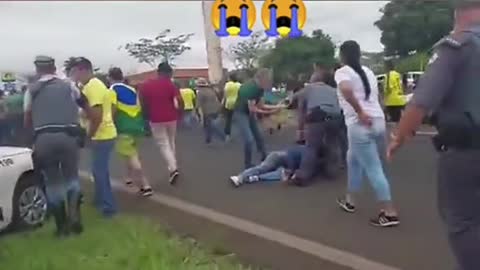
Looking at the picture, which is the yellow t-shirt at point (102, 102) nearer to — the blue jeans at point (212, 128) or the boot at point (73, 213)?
the boot at point (73, 213)

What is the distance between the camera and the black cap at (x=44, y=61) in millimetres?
6908

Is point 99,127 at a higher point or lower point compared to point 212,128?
higher

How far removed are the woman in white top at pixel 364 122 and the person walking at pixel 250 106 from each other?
148 inches

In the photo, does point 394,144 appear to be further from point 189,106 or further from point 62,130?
point 189,106

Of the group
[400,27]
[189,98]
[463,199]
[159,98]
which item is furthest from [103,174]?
[400,27]

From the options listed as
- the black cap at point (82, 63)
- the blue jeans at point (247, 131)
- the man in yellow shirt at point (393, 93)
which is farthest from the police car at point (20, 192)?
the man in yellow shirt at point (393, 93)

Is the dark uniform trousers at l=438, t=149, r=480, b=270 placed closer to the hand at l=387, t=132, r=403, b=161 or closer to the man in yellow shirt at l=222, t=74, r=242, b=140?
the hand at l=387, t=132, r=403, b=161

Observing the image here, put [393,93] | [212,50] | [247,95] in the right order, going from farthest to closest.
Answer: [212,50]
[393,93]
[247,95]

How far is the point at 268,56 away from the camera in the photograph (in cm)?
5491

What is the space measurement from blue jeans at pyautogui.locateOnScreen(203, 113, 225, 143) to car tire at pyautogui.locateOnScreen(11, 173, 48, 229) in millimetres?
9512

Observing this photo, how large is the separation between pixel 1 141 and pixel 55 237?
24.6 ft

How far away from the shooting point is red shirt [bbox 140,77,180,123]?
31.4ft

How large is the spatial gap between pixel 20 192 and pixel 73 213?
988 mm

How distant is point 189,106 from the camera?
21375 millimetres
